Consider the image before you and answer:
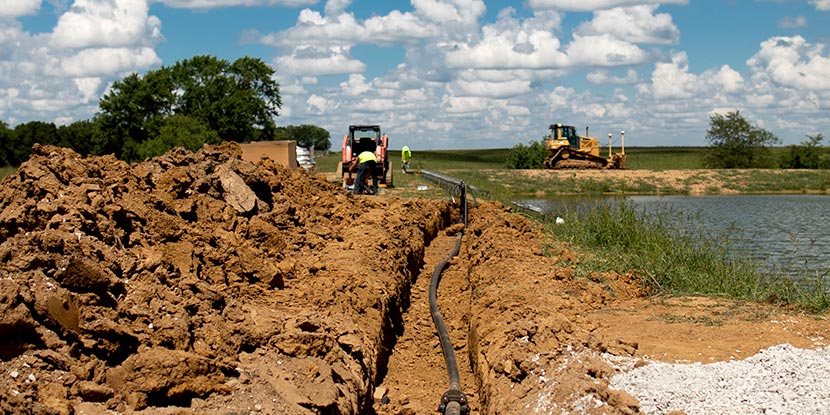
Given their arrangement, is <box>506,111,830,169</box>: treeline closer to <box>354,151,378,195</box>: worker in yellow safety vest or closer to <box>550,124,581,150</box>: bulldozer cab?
<box>550,124,581,150</box>: bulldozer cab

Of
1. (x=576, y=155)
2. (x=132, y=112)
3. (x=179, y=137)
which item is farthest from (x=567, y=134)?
(x=132, y=112)

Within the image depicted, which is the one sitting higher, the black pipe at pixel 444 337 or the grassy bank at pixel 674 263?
the grassy bank at pixel 674 263

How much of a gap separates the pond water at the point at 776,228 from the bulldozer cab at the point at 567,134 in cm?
1924

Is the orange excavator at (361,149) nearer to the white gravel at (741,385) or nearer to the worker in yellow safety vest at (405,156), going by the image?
the worker in yellow safety vest at (405,156)

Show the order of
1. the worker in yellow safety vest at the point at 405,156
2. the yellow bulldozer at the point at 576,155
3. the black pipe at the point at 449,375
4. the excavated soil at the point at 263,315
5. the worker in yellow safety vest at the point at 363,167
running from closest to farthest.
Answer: the excavated soil at the point at 263,315, the black pipe at the point at 449,375, the worker in yellow safety vest at the point at 363,167, the worker in yellow safety vest at the point at 405,156, the yellow bulldozer at the point at 576,155

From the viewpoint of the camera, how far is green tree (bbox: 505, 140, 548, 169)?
65.5 metres

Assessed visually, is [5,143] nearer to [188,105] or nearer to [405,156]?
[188,105]

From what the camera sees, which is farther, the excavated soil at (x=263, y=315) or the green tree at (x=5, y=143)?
the green tree at (x=5, y=143)

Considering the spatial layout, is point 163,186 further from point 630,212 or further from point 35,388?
point 630,212

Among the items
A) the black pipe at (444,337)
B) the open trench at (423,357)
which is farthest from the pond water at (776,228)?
the black pipe at (444,337)

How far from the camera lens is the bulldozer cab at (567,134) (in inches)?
2126

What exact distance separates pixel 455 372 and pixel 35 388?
14.8 feet

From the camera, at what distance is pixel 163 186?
10805mm

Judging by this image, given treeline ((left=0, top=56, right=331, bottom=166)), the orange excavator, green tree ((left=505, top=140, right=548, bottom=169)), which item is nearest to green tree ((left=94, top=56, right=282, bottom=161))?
treeline ((left=0, top=56, right=331, bottom=166))
